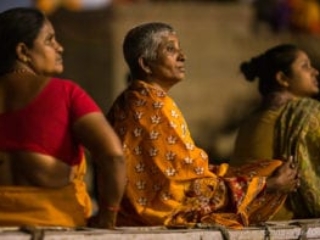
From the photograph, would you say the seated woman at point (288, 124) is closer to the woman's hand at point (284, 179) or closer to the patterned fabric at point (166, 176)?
the woman's hand at point (284, 179)

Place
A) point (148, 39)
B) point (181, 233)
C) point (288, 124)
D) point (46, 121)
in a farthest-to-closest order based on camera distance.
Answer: point (288, 124)
point (148, 39)
point (181, 233)
point (46, 121)

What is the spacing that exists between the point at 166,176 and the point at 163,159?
0.08 metres

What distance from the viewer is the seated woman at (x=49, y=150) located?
562 centimetres

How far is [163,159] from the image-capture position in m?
6.40

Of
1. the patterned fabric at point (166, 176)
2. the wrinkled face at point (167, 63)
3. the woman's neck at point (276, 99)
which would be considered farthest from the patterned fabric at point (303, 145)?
the wrinkled face at point (167, 63)

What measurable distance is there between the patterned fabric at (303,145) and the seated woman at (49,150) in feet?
5.78

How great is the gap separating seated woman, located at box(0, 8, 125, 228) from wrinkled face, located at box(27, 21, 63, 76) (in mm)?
172

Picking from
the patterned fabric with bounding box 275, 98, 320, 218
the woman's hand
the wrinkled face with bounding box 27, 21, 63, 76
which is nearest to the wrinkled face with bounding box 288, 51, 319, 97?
the patterned fabric with bounding box 275, 98, 320, 218

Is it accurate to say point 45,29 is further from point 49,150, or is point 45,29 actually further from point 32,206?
point 32,206

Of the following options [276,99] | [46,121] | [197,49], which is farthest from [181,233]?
[197,49]

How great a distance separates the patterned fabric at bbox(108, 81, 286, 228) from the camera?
21.0ft

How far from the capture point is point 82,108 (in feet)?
18.5

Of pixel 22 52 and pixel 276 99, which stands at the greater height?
pixel 22 52

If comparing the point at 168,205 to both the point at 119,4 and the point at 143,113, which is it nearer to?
the point at 143,113
